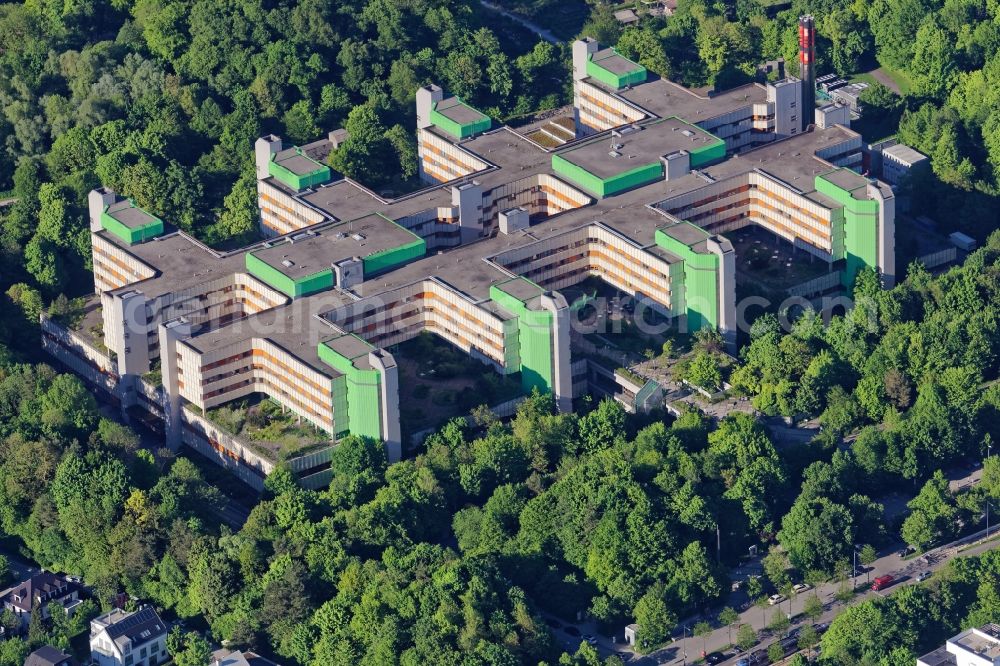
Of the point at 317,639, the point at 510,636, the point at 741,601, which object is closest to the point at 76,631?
the point at 317,639

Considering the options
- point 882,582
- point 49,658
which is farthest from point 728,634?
point 49,658

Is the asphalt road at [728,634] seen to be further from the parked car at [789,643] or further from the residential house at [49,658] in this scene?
the residential house at [49,658]

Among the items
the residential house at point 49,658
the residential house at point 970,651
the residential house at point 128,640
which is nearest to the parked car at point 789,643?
the residential house at point 970,651

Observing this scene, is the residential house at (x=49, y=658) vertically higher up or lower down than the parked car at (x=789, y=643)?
higher up

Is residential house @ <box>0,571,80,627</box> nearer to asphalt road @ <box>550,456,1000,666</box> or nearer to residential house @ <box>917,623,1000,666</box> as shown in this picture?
asphalt road @ <box>550,456,1000,666</box>

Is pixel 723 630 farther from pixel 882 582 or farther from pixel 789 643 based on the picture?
pixel 882 582

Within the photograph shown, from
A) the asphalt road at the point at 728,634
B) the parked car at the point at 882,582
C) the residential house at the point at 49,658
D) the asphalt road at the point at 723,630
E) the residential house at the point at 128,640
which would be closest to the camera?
the residential house at the point at 49,658

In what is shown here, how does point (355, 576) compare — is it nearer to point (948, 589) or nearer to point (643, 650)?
point (643, 650)
